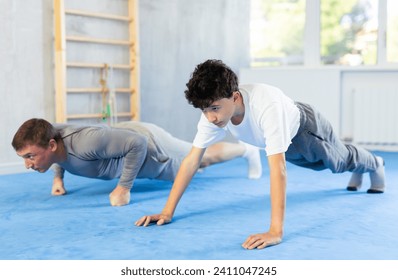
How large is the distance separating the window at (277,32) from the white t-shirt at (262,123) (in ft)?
12.7

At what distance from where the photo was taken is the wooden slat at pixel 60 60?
183 inches

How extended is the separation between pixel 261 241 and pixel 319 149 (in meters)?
0.79

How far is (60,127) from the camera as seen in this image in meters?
3.03

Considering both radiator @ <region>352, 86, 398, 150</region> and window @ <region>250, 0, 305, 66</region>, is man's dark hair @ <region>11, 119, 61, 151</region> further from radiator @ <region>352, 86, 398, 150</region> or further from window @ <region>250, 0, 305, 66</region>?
window @ <region>250, 0, 305, 66</region>

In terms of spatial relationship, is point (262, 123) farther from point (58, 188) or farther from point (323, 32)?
point (323, 32)

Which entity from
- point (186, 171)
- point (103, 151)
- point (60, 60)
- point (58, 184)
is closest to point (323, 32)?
point (60, 60)

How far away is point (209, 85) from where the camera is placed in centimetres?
216

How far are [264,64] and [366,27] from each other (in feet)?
3.97

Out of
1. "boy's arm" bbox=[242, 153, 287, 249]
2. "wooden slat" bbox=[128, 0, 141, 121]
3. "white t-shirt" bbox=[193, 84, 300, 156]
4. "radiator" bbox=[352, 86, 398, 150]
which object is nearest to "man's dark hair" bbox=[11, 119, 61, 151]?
"white t-shirt" bbox=[193, 84, 300, 156]

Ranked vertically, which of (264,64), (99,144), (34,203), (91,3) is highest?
(91,3)

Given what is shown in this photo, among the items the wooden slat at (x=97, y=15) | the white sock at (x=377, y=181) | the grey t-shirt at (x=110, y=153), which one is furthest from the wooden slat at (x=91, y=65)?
the white sock at (x=377, y=181)

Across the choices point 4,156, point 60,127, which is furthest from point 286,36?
point 60,127

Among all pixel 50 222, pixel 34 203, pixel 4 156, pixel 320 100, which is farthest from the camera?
pixel 320 100

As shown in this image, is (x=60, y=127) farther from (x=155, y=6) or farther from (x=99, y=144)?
(x=155, y=6)
